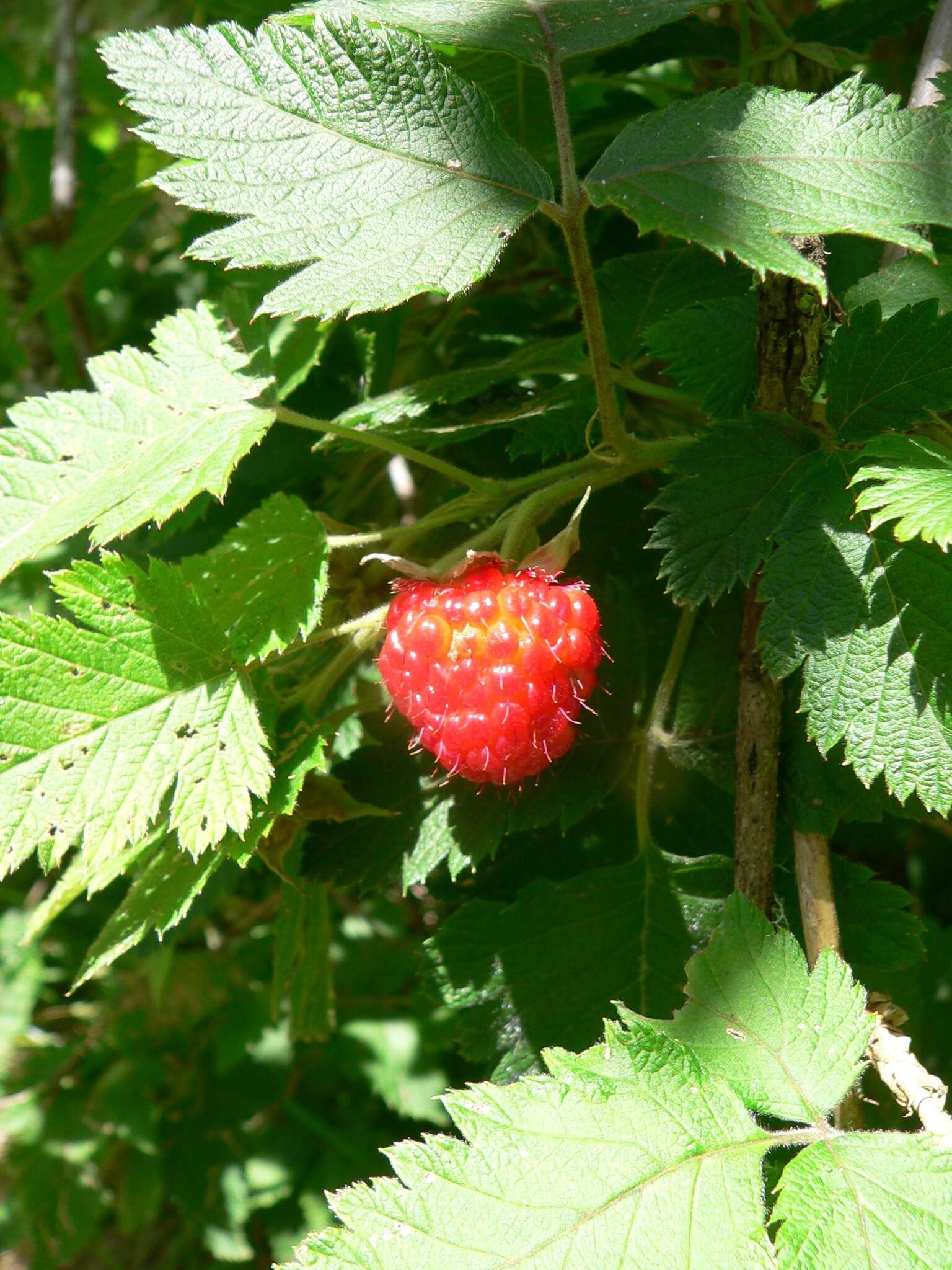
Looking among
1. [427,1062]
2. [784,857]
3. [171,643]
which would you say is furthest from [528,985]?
[427,1062]

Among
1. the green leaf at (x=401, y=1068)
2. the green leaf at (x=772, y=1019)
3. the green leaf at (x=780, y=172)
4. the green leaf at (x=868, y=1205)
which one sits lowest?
the green leaf at (x=401, y=1068)

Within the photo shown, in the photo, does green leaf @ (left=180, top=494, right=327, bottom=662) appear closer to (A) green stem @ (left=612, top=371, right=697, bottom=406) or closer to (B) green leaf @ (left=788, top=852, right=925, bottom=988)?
(A) green stem @ (left=612, top=371, right=697, bottom=406)

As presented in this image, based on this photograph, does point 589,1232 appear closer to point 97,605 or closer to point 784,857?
point 784,857

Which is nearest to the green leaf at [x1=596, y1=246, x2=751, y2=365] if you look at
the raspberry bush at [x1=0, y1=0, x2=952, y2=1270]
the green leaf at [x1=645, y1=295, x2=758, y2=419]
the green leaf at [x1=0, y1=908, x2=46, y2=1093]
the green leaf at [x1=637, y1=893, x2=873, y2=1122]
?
the raspberry bush at [x1=0, y1=0, x2=952, y2=1270]

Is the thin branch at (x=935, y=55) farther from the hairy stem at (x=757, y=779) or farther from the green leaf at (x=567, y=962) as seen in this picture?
the green leaf at (x=567, y=962)

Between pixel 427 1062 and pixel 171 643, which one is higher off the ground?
pixel 171 643

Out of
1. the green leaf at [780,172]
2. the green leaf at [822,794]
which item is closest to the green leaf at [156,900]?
the green leaf at [822,794]

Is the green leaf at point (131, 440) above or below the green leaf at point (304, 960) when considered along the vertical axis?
above

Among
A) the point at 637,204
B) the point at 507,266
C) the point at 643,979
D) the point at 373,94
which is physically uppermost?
the point at 373,94
